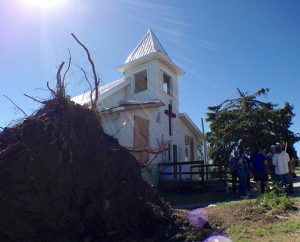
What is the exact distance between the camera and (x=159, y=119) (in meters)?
19.6

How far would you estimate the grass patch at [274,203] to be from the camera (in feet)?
22.7

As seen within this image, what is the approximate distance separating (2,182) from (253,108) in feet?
65.5

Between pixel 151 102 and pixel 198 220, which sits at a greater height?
pixel 151 102

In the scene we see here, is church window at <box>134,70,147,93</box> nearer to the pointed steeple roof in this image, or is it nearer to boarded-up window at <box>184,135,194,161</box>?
the pointed steeple roof

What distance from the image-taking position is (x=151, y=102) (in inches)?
691

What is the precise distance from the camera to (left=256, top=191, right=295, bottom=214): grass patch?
22.7 feet

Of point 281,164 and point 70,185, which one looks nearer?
point 70,185

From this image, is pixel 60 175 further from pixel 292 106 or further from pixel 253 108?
pixel 292 106

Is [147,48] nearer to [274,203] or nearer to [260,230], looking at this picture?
[274,203]

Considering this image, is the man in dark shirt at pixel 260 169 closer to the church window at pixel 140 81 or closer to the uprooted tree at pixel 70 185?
the uprooted tree at pixel 70 185

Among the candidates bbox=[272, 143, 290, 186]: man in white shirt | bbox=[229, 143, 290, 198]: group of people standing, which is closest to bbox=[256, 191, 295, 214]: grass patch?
bbox=[229, 143, 290, 198]: group of people standing

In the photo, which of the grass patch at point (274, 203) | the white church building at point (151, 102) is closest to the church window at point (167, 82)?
the white church building at point (151, 102)

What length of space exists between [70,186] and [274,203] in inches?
173

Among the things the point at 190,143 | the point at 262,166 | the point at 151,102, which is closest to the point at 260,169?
the point at 262,166
